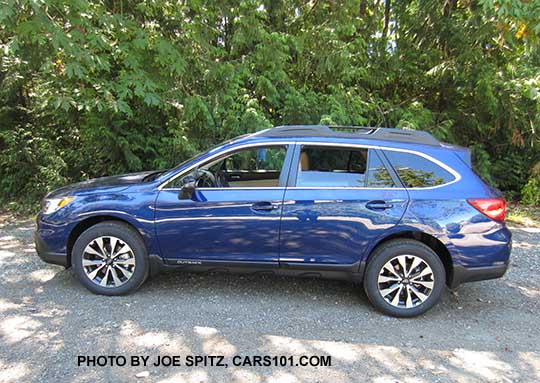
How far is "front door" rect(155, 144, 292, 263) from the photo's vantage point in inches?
150

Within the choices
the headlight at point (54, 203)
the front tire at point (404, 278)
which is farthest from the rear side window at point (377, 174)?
the headlight at point (54, 203)

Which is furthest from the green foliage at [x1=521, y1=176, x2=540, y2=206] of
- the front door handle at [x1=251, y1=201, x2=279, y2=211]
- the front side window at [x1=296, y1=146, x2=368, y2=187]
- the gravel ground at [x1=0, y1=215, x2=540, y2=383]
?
the front door handle at [x1=251, y1=201, x2=279, y2=211]

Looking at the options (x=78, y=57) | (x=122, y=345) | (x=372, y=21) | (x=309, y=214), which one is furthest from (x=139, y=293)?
(x=372, y=21)

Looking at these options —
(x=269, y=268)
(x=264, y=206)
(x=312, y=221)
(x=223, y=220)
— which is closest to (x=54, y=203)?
(x=223, y=220)

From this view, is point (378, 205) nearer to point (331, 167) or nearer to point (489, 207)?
point (331, 167)

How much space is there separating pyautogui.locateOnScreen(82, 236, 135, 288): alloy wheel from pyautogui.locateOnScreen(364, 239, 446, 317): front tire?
7.69 ft

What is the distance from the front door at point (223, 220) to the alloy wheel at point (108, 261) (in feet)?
1.27

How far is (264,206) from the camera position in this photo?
3795mm

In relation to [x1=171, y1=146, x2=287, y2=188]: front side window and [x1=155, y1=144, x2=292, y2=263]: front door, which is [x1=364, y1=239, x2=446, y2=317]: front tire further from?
[x1=171, y1=146, x2=287, y2=188]: front side window

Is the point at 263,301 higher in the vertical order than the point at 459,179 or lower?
lower

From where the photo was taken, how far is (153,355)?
3.11 m

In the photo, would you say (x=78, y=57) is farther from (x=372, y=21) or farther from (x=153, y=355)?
(x=372, y=21)

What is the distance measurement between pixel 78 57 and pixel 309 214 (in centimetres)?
316

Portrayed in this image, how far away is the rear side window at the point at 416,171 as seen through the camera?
12.1 ft
